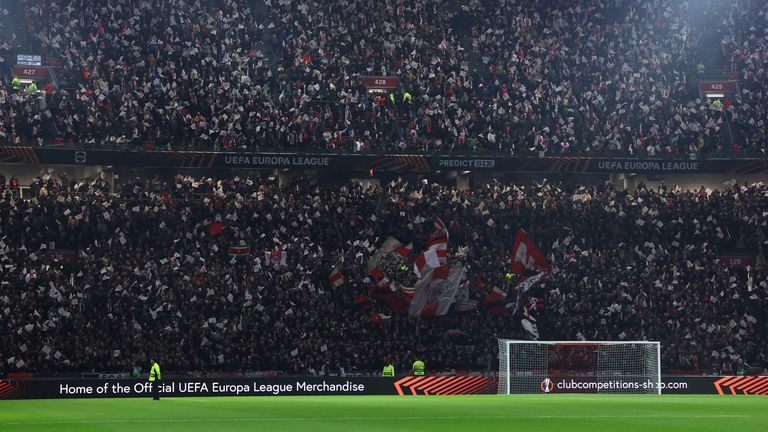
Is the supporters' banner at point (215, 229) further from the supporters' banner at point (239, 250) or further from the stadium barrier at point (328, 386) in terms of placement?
the stadium barrier at point (328, 386)

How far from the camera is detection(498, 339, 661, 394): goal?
145ft

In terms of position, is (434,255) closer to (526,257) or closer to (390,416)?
(526,257)

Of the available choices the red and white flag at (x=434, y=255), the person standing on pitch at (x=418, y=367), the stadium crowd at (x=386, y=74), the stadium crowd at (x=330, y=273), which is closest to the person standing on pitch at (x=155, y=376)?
the stadium crowd at (x=330, y=273)

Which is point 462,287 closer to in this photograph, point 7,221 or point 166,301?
point 166,301

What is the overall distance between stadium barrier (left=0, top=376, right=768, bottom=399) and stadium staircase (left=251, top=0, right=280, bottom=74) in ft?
62.4

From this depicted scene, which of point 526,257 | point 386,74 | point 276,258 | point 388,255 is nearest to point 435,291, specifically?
point 388,255

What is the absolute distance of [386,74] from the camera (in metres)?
56.3

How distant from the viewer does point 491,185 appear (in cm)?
5553

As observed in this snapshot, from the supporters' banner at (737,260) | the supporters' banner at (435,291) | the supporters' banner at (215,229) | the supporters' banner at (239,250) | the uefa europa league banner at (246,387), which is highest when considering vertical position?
the supporters' banner at (215,229)

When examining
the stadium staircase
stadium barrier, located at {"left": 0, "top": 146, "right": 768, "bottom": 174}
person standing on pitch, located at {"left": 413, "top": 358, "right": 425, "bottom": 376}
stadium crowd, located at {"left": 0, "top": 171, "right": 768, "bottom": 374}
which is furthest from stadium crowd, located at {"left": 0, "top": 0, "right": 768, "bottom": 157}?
person standing on pitch, located at {"left": 413, "top": 358, "right": 425, "bottom": 376}

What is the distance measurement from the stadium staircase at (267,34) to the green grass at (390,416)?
2475cm

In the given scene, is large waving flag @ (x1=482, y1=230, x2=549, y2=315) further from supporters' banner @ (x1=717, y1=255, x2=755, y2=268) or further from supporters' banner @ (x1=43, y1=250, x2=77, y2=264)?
supporters' banner @ (x1=43, y1=250, x2=77, y2=264)

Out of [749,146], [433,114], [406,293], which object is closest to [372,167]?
[433,114]

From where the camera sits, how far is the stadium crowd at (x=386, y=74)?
52.1 meters
